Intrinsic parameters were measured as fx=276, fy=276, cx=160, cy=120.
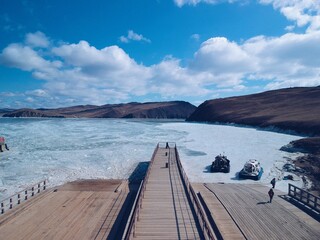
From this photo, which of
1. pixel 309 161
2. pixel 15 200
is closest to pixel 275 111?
pixel 309 161

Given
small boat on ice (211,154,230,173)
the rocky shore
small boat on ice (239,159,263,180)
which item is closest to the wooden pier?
small boat on ice (239,159,263,180)

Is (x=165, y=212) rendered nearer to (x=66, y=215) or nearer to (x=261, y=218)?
(x=261, y=218)

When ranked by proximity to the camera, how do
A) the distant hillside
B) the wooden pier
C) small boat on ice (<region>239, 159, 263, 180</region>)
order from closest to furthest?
the wooden pier, small boat on ice (<region>239, 159, 263, 180</region>), the distant hillside

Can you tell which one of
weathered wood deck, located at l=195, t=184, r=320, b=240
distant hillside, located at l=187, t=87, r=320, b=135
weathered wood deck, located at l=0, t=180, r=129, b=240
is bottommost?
weathered wood deck, located at l=0, t=180, r=129, b=240

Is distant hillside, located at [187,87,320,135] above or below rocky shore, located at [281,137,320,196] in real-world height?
above

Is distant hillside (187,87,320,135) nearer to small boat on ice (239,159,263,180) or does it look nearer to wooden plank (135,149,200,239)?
small boat on ice (239,159,263,180)

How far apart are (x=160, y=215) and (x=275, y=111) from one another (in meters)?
120

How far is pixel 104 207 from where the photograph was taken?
19.0m

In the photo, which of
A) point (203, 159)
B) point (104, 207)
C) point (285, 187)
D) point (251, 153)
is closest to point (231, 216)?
point (104, 207)

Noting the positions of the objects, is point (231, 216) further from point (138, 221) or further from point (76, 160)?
point (76, 160)

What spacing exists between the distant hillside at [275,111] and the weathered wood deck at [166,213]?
193 feet

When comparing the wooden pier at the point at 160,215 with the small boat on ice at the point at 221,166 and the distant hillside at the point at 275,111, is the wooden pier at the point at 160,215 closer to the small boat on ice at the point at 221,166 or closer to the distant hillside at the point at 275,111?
the small boat on ice at the point at 221,166

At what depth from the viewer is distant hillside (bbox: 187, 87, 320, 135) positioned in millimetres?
81875

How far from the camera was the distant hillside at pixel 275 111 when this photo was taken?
81.9m
